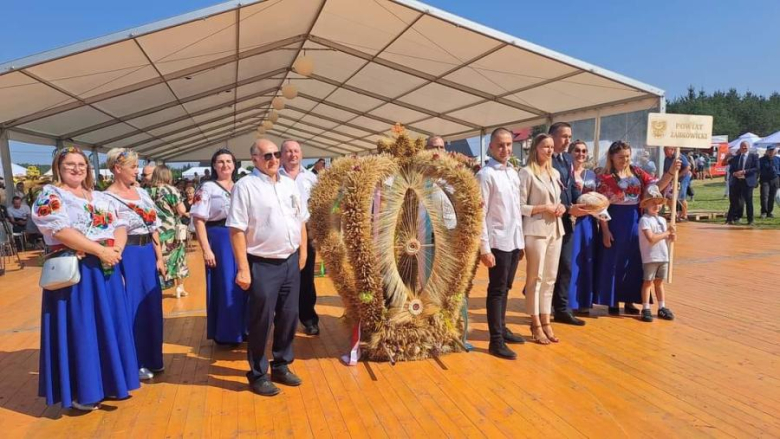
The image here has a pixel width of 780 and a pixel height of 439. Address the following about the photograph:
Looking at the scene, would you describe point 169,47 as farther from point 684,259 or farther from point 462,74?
point 684,259

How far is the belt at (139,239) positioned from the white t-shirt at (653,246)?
4.31 metres

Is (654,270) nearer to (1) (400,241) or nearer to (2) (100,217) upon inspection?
(1) (400,241)

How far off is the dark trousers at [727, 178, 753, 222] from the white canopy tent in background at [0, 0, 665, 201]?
4.00 m

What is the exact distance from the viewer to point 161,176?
532 cm

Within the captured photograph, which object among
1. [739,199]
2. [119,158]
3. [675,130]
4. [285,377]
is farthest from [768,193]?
[119,158]

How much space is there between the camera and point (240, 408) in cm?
298

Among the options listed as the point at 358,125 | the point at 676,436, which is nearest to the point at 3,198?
the point at 358,125

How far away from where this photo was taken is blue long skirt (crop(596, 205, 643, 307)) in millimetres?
4742

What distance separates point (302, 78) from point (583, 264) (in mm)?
10797

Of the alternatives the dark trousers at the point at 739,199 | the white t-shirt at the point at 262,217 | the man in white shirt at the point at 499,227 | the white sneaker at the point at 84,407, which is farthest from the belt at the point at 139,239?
the dark trousers at the point at 739,199

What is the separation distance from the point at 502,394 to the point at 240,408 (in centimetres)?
165

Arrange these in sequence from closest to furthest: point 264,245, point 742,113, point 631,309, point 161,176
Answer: point 264,245 → point 631,309 → point 161,176 → point 742,113

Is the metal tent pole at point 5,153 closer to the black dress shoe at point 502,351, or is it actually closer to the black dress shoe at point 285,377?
the black dress shoe at point 285,377

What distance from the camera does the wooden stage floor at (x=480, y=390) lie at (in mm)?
2715
